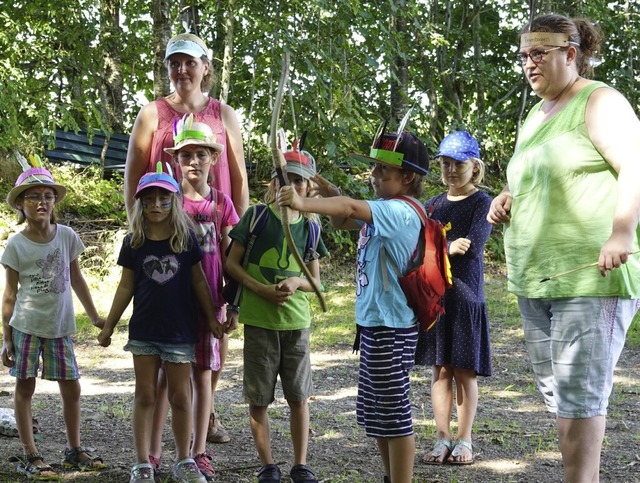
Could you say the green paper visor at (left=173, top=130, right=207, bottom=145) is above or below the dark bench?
below

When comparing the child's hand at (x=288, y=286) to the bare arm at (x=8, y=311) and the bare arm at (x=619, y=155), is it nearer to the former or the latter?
the bare arm at (x=8, y=311)

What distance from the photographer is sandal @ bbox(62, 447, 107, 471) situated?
14.1 ft

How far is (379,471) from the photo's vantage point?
174 inches

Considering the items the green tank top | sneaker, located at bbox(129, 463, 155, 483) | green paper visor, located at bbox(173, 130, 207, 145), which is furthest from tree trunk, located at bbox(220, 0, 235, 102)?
the green tank top

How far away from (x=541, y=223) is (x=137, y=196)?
6.30ft

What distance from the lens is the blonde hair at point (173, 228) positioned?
13.3 feet

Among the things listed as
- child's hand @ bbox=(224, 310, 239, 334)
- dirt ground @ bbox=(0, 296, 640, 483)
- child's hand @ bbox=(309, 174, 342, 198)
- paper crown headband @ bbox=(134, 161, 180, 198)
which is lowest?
dirt ground @ bbox=(0, 296, 640, 483)

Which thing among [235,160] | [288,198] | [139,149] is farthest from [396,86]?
[288,198]

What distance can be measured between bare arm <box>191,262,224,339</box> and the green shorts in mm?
154

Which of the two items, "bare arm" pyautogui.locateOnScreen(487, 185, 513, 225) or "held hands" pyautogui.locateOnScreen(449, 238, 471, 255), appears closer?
"bare arm" pyautogui.locateOnScreen(487, 185, 513, 225)

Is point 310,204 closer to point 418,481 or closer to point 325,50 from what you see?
point 418,481

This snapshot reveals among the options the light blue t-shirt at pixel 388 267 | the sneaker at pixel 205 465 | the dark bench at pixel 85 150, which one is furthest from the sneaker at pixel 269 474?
the dark bench at pixel 85 150

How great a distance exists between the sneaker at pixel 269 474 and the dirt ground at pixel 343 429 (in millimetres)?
150

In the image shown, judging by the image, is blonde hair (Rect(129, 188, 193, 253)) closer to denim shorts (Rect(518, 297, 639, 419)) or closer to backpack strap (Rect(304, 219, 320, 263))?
backpack strap (Rect(304, 219, 320, 263))
